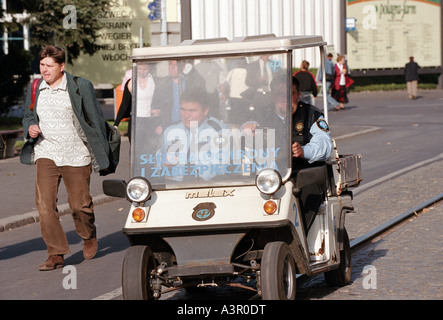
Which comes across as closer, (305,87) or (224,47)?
(224,47)

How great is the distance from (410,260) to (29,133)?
322cm

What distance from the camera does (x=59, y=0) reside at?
2720 cm

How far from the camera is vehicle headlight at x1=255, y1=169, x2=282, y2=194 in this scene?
5.70 m

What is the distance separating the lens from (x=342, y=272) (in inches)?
268

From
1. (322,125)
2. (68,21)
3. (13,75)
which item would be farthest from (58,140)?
(68,21)

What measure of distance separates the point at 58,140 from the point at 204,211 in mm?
2619

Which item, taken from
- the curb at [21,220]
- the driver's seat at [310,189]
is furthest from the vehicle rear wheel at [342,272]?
the curb at [21,220]

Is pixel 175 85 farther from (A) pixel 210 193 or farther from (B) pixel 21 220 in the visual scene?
(B) pixel 21 220

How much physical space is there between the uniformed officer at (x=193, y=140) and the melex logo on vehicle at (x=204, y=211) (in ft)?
0.89

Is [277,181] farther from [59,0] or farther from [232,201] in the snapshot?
[59,0]

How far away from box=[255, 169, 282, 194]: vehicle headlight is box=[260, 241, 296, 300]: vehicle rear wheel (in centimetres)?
31

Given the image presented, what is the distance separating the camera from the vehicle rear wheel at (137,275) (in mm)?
5629

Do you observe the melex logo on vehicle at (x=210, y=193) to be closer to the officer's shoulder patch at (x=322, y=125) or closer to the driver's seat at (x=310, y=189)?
the driver's seat at (x=310, y=189)
